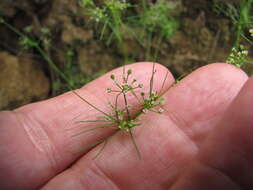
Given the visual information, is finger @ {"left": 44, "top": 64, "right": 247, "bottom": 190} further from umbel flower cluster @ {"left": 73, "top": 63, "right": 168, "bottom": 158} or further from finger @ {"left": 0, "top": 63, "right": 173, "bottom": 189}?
finger @ {"left": 0, "top": 63, "right": 173, "bottom": 189}

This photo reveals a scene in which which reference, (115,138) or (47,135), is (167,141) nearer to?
(115,138)

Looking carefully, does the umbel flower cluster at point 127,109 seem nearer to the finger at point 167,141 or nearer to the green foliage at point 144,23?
the finger at point 167,141

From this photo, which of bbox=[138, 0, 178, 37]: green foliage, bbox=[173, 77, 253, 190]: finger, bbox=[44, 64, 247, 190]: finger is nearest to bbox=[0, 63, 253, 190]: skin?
bbox=[44, 64, 247, 190]: finger

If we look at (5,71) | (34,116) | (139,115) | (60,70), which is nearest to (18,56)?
(5,71)

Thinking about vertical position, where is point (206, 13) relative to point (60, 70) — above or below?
above

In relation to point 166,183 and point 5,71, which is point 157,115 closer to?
point 166,183

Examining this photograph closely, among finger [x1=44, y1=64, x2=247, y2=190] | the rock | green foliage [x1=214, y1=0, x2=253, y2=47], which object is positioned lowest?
finger [x1=44, y1=64, x2=247, y2=190]

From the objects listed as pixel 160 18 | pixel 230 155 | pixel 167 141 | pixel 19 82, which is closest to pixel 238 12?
pixel 160 18
